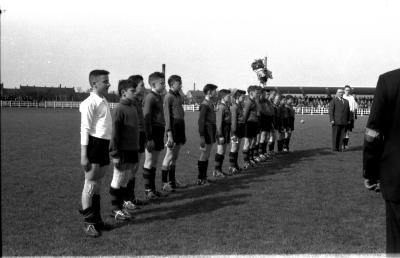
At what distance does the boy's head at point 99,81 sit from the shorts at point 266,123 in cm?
914

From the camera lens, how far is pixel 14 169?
11312mm

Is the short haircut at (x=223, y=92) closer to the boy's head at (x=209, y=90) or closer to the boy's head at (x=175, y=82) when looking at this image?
the boy's head at (x=209, y=90)

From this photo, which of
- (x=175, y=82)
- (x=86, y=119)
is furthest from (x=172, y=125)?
(x=86, y=119)

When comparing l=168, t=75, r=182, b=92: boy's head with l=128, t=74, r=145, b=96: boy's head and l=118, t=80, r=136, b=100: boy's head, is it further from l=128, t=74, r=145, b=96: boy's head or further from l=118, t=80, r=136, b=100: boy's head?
l=118, t=80, r=136, b=100: boy's head

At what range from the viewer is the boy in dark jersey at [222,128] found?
1093cm

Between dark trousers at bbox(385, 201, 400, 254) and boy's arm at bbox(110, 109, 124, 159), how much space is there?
4.05 meters

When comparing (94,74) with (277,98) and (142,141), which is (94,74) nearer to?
(142,141)

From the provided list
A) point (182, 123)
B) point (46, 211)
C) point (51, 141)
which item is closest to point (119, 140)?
point (46, 211)

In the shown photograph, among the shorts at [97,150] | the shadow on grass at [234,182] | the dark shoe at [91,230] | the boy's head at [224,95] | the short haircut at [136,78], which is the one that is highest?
the short haircut at [136,78]

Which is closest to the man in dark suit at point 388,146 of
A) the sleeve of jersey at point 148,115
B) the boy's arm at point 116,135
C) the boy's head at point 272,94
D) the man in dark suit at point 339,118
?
the boy's arm at point 116,135

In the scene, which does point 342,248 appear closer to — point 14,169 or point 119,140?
point 119,140

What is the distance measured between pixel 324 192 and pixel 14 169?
724 cm

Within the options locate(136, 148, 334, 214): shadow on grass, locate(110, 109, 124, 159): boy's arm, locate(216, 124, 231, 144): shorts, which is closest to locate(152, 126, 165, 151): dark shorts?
locate(136, 148, 334, 214): shadow on grass

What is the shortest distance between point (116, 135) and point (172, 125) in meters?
2.26
